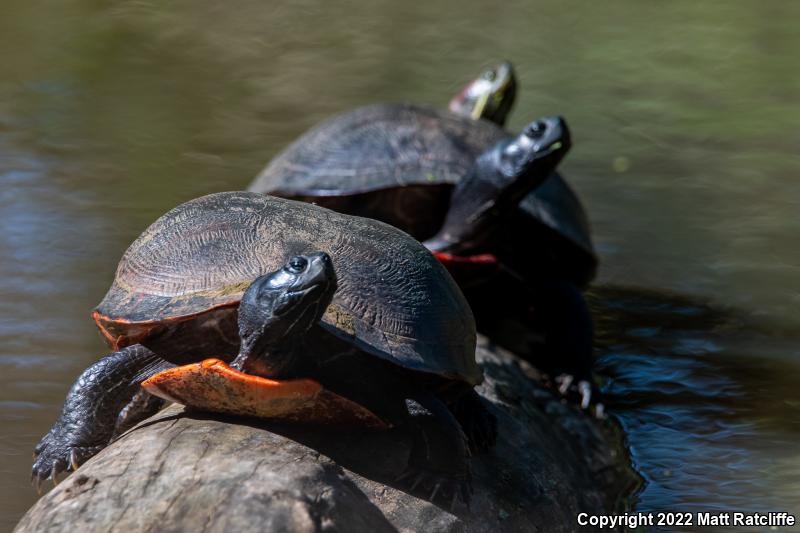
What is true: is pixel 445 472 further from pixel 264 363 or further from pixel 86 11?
pixel 86 11

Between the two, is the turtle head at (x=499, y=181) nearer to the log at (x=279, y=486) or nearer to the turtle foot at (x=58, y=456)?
the log at (x=279, y=486)

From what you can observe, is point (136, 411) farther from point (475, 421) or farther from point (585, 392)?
point (585, 392)

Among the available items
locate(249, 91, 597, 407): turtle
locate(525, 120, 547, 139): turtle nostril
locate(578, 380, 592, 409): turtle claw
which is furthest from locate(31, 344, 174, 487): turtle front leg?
locate(525, 120, 547, 139): turtle nostril

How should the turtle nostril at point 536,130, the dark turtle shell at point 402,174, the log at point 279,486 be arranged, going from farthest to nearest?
the dark turtle shell at point 402,174
the turtle nostril at point 536,130
the log at point 279,486

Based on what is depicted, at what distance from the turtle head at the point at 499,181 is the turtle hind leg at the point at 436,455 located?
5.44 ft

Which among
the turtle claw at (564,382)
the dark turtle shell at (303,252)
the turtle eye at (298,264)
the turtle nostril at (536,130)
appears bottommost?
the turtle claw at (564,382)

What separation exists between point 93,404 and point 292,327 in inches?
25.5

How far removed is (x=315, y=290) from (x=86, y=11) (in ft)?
28.5

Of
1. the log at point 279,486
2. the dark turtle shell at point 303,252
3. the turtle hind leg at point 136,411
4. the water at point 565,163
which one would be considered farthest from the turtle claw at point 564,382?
the turtle hind leg at point 136,411

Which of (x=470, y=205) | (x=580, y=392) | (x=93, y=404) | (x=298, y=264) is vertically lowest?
(x=580, y=392)

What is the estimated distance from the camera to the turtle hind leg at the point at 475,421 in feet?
9.43

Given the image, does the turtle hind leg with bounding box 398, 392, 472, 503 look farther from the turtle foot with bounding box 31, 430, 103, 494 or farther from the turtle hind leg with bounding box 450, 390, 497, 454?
the turtle foot with bounding box 31, 430, 103, 494

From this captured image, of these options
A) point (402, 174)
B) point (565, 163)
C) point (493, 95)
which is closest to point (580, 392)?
point (402, 174)

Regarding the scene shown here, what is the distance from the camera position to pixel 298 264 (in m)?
2.46
